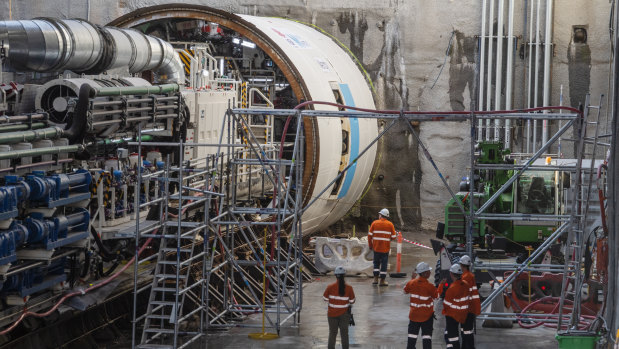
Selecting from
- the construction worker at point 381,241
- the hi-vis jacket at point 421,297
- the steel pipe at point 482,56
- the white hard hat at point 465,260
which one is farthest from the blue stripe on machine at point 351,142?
the hi-vis jacket at point 421,297

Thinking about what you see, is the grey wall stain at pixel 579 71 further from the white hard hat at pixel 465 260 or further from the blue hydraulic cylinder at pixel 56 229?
the blue hydraulic cylinder at pixel 56 229

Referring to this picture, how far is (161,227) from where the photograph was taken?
1581cm

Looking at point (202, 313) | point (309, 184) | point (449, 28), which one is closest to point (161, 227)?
point (202, 313)

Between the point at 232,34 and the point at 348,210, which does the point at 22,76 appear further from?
the point at 348,210

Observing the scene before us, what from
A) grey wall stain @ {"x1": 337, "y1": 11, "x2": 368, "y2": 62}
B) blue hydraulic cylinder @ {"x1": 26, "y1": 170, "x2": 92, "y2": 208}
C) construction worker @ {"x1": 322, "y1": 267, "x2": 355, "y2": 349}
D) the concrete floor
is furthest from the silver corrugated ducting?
grey wall stain @ {"x1": 337, "y1": 11, "x2": 368, "y2": 62}

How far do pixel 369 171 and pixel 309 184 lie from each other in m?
4.50

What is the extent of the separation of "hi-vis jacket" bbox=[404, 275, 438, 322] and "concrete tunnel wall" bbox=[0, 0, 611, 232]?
43.7 ft

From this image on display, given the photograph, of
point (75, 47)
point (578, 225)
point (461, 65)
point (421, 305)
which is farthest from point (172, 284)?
point (461, 65)

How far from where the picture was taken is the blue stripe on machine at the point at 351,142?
24.9 meters

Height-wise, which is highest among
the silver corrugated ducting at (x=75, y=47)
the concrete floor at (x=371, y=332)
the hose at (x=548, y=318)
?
the silver corrugated ducting at (x=75, y=47)

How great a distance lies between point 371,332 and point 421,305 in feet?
7.97

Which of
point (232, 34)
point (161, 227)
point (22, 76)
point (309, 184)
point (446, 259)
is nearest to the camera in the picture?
point (161, 227)

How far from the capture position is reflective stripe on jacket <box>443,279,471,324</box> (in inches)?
578

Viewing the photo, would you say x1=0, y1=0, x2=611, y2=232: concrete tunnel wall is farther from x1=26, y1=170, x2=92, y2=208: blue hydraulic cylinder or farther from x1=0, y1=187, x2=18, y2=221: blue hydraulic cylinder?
x1=0, y1=187, x2=18, y2=221: blue hydraulic cylinder
